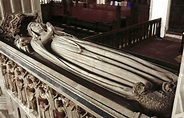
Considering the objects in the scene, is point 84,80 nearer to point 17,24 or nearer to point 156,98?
point 156,98

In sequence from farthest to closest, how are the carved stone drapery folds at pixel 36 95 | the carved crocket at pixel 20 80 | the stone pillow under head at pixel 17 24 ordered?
the stone pillow under head at pixel 17 24, the carved crocket at pixel 20 80, the carved stone drapery folds at pixel 36 95

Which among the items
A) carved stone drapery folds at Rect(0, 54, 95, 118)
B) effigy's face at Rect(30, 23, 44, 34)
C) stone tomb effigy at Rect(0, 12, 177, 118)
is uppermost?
effigy's face at Rect(30, 23, 44, 34)

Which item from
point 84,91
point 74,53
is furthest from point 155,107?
point 74,53

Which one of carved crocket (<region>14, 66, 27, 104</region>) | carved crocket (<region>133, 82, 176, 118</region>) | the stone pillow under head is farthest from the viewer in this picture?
the stone pillow under head

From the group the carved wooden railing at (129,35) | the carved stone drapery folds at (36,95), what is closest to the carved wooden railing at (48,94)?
the carved stone drapery folds at (36,95)

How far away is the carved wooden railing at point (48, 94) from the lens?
1.10 m

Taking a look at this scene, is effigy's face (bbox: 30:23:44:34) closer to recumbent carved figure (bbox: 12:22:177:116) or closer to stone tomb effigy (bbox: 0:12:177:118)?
stone tomb effigy (bbox: 0:12:177:118)

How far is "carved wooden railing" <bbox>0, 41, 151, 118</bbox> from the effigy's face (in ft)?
0.88

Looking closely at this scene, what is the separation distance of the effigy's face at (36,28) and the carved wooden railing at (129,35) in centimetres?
209

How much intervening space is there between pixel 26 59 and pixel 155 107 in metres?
1.17

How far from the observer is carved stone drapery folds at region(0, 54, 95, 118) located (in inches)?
54.6

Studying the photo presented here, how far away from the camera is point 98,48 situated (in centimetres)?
144

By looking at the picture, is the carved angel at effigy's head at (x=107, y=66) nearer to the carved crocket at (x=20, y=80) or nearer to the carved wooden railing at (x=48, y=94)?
the carved wooden railing at (x=48, y=94)

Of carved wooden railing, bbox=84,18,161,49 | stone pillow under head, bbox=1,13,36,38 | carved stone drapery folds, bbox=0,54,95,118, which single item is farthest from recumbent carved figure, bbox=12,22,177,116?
carved wooden railing, bbox=84,18,161,49
